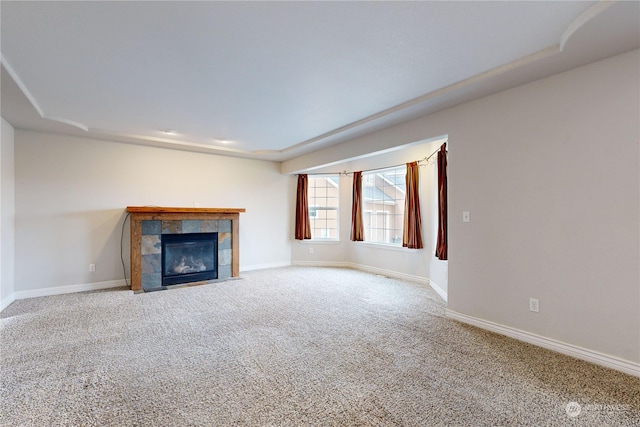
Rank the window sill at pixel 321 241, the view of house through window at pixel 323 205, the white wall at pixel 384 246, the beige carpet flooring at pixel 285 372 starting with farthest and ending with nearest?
the view of house through window at pixel 323 205, the window sill at pixel 321 241, the white wall at pixel 384 246, the beige carpet flooring at pixel 285 372

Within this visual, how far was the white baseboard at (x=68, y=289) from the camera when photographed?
4.15m

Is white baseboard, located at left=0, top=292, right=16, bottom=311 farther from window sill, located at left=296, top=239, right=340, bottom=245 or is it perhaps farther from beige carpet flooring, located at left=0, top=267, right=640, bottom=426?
window sill, located at left=296, top=239, right=340, bottom=245

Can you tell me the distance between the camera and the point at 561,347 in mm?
2502

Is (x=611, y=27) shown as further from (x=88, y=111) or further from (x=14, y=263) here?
(x=14, y=263)

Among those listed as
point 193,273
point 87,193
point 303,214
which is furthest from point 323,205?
point 87,193

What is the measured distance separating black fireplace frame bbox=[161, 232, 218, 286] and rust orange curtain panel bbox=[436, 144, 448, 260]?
12.4ft

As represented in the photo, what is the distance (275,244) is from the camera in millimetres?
6551

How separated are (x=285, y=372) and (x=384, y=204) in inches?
172

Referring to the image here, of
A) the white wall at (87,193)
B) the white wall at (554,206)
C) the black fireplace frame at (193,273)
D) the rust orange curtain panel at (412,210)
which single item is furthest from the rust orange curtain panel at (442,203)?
the white wall at (87,193)

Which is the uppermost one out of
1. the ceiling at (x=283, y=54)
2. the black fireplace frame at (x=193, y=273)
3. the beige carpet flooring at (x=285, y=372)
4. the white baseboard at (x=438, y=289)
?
the ceiling at (x=283, y=54)

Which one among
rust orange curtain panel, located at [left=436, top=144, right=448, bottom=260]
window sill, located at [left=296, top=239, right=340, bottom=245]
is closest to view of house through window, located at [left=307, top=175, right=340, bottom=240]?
window sill, located at [left=296, top=239, right=340, bottom=245]

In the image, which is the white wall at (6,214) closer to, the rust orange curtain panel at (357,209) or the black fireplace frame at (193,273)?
the black fireplace frame at (193,273)

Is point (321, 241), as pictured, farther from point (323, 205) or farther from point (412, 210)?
point (412, 210)

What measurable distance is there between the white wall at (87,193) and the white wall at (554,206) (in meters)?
4.44
